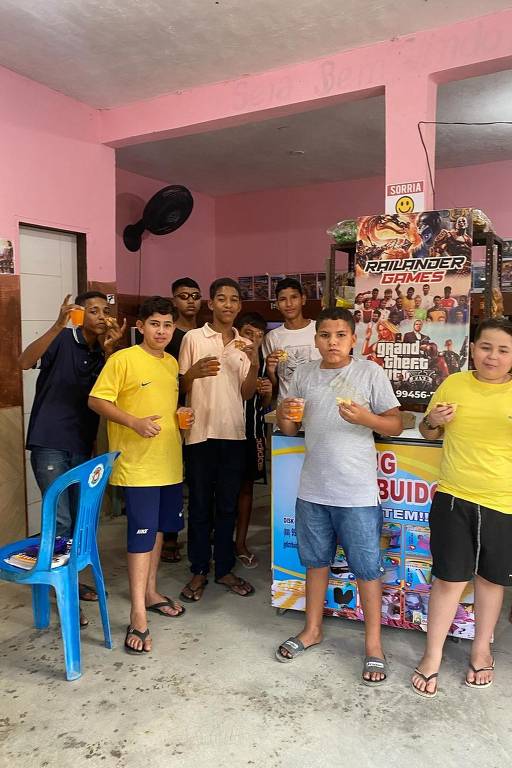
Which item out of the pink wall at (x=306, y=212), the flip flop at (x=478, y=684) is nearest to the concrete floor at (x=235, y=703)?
the flip flop at (x=478, y=684)

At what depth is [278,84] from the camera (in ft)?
13.1

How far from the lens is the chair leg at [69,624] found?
96.2 inches

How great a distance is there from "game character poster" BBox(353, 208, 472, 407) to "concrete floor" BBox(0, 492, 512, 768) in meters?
1.26

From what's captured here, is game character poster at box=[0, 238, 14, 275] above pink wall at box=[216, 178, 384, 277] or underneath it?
underneath

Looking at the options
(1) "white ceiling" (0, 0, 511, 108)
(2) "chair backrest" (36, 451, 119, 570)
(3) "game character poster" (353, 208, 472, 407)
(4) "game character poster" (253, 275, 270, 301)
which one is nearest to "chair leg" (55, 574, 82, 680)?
(2) "chair backrest" (36, 451, 119, 570)

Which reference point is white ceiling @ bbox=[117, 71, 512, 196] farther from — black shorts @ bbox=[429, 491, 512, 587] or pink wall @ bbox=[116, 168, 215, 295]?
black shorts @ bbox=[429, 491, 512, 587]

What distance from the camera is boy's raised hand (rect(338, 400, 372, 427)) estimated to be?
2.36 m

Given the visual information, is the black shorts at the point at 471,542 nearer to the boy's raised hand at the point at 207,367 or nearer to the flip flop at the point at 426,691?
the flip flop at the point at 426,691

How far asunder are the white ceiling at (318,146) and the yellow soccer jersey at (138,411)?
2.98 metres

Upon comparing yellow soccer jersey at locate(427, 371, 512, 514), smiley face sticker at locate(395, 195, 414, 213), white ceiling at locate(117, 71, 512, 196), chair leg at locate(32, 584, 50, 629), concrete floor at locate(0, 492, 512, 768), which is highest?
white ceiling at locate(117, 71, 512, 196)

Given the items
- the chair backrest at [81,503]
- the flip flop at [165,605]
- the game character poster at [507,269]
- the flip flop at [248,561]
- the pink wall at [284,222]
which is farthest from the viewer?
the pink wall at [284,222]

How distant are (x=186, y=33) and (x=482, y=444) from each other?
113 inches

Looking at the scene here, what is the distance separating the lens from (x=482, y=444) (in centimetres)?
230

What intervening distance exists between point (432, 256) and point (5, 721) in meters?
2.66
